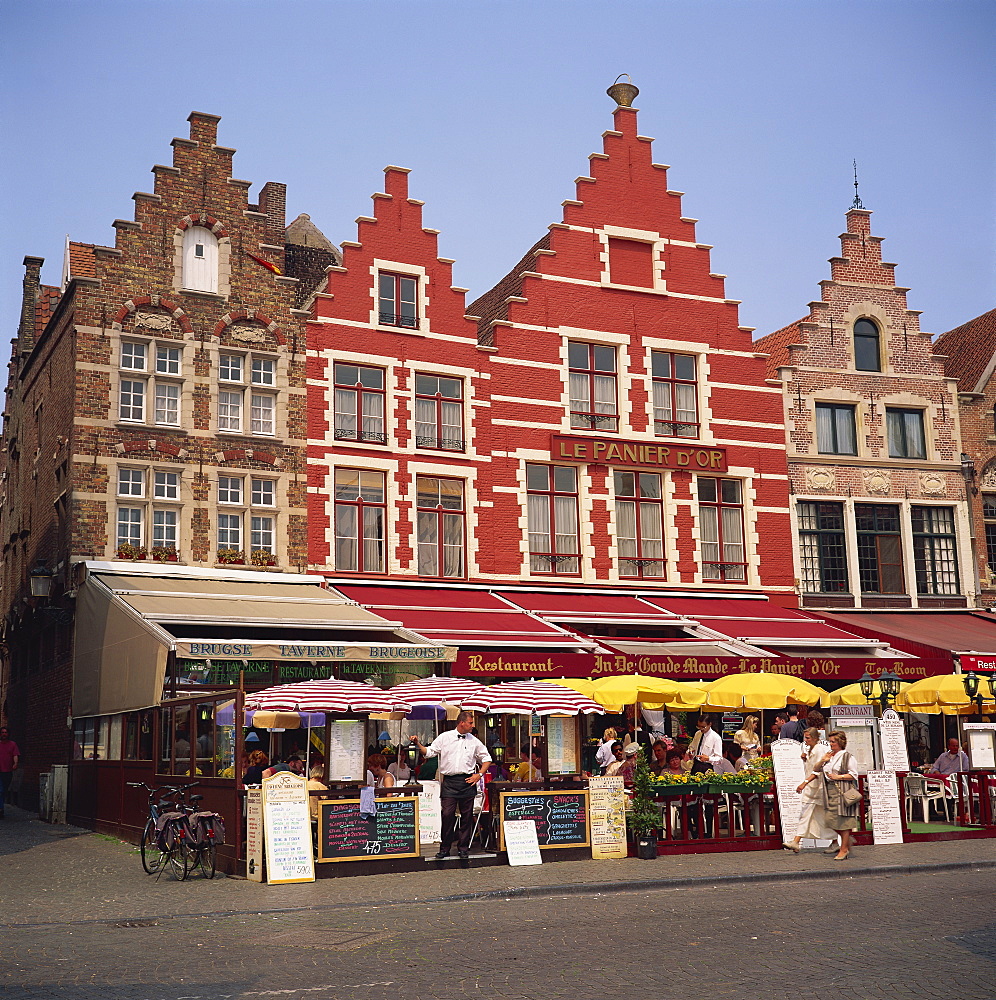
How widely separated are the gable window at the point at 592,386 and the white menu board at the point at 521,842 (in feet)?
44.9

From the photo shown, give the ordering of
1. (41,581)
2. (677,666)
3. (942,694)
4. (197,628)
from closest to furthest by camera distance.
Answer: (197,628) → (942,694) → (41,581) → (677,666)

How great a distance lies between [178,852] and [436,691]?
4.24m

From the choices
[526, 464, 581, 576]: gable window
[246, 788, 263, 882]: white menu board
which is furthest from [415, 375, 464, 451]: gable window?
[246, 788, 263, 882]: white menu board

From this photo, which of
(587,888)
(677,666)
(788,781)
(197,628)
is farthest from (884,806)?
(197,628)

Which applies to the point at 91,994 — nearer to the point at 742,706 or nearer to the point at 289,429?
the point at 742,706

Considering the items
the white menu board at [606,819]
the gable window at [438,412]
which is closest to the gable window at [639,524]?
the gable window at [438,412]

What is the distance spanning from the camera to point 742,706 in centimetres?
2125

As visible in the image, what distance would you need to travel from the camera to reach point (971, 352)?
3397 centimetres

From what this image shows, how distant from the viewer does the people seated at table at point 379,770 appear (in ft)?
56.1

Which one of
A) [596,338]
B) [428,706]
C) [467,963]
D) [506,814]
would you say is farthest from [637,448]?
[467,963]

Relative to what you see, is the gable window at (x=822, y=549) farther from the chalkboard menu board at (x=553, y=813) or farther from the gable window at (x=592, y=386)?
the chalkboard menu board at (x=553, y=813)

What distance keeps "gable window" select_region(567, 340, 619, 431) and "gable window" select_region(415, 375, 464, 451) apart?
9.05ft

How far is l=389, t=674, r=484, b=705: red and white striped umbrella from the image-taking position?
57.6 feet

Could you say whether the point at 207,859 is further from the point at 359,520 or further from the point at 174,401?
the point at 174,401
